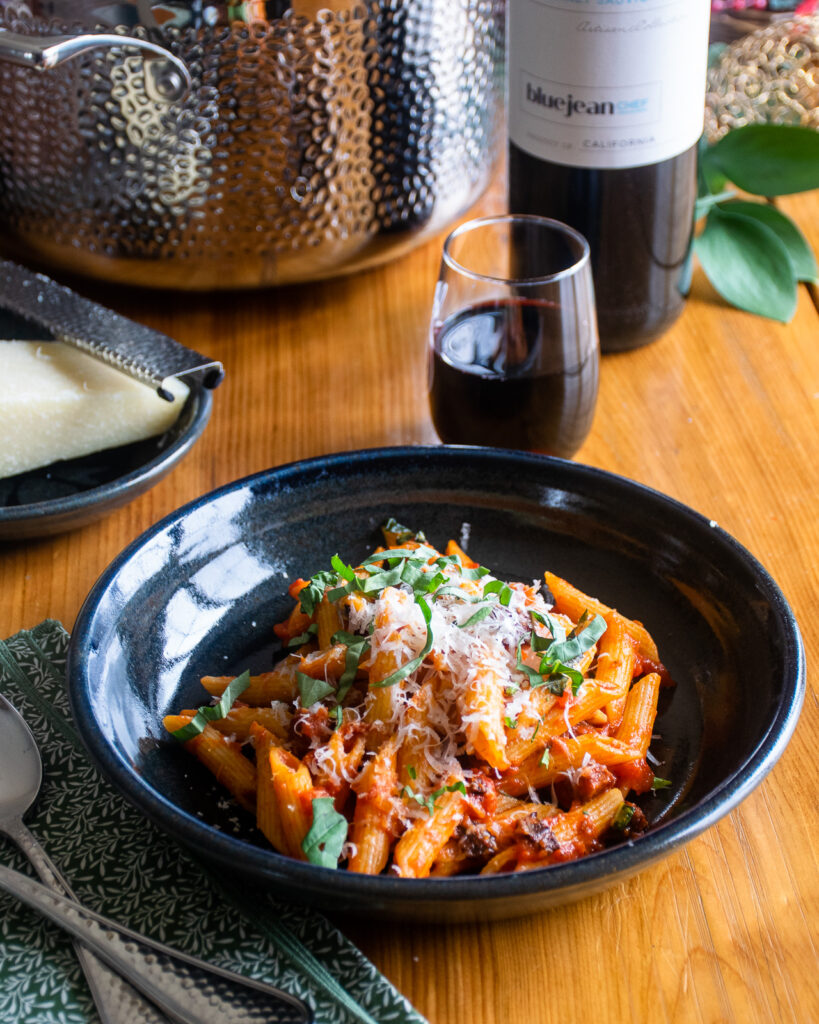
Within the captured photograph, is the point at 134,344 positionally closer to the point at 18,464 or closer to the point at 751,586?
→ the point at 18,464

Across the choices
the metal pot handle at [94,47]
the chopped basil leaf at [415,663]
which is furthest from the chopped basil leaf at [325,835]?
the metal pot handle at [94,47]

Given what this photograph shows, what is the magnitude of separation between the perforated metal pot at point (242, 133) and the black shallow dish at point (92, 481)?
235 millimetres

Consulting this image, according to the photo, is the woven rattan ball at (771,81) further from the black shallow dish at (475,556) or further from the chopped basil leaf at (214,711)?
the chopped basil leaf at (214,711)

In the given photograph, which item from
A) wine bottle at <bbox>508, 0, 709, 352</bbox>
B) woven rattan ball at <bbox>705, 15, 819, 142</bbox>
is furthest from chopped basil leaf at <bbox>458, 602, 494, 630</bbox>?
woven rattan ball at <bbox>705, 15, 819, 142</bbox>

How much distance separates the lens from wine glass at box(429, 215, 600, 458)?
1161 millimetres

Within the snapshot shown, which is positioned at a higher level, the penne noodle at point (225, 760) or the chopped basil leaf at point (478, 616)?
the chopped basil leaf at point (478, 616)

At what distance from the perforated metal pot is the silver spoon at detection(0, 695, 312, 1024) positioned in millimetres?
825

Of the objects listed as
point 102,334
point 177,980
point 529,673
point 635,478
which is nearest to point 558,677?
point 529,673

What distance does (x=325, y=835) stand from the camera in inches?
30.0

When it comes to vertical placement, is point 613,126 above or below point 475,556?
above

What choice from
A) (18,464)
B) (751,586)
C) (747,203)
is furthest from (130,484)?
(747,203)

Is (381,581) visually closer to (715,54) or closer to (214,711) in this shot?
Result: (214,711)

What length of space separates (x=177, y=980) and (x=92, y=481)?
637mm

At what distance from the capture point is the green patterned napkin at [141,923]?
74 cm
